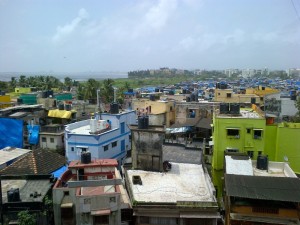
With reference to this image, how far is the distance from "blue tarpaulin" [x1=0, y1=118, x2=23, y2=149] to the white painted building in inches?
328

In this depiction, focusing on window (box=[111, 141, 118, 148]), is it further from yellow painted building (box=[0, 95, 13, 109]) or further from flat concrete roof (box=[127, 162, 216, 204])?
yellow painted building (box=[0, 95, 13, 109])

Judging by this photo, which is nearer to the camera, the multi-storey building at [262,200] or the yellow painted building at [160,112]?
the multi-storey building at [262,200]

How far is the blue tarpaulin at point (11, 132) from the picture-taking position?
3597 centimetres

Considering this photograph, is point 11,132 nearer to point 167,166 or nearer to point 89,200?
point 167,166

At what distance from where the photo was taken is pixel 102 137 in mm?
28609

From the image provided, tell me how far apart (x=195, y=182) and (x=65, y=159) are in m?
13.6

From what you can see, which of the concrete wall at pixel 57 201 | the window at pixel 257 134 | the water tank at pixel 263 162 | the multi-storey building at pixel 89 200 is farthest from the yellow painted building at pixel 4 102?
the water tank at pixel 263 162

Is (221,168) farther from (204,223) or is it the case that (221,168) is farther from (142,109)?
(142,109)

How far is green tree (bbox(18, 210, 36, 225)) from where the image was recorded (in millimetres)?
16969

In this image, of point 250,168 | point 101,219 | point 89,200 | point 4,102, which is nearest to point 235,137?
point 250,168

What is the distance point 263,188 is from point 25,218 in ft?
46.2

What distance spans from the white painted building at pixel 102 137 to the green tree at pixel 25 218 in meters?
11.4

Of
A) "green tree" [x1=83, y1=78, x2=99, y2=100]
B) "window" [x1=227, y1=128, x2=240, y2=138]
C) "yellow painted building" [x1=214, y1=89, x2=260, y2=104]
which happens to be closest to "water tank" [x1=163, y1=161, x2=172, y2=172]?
"window" [x1=227, y1=128, x2=240, y2=138]

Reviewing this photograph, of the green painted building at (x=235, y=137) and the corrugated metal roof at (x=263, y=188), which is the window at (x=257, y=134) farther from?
the corrugated metal roof at (x=263, y=188)
